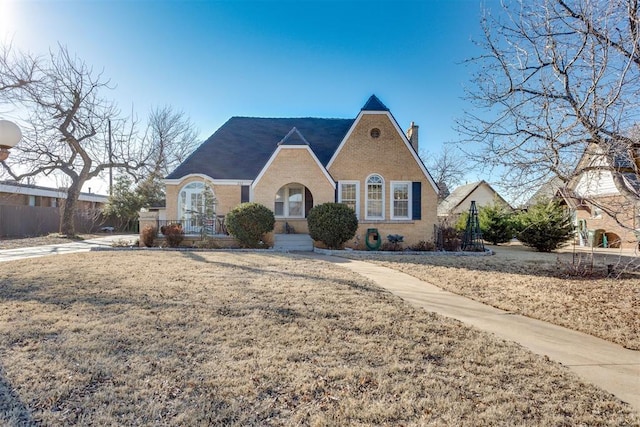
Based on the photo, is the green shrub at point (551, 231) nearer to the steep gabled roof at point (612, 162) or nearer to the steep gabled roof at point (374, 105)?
the steep gabled roof at point (374, 105)

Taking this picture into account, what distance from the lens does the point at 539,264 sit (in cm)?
1211

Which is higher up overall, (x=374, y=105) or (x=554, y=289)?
(x=374, y=105)

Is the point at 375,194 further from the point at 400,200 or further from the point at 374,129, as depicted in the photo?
the point at 374,129

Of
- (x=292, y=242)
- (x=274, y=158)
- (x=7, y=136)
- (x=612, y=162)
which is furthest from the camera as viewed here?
(x=274, y=158)

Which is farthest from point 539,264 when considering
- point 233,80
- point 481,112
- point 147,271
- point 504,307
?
point 233,80

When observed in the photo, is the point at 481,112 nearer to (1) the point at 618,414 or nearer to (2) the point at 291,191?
(1) the point at 618,414

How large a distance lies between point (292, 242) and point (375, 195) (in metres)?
5.12

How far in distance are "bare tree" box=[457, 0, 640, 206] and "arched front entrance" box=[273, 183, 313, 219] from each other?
11.9 metres

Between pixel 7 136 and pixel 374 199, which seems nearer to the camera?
pixel 7 136

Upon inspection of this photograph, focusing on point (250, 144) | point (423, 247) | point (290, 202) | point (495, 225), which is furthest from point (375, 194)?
point (495, 225)

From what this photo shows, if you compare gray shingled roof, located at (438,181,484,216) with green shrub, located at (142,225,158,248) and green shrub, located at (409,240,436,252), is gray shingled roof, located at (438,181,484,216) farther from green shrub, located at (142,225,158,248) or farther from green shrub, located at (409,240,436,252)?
green shrub, located at (142,225,158,248)

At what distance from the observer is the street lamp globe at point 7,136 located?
642 centimetres

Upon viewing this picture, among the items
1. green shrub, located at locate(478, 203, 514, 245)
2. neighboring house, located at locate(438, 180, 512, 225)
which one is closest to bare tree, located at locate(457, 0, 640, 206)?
green shrub, located at locate(478, 203, 514, 245)

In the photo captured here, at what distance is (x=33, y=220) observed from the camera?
2400cm
